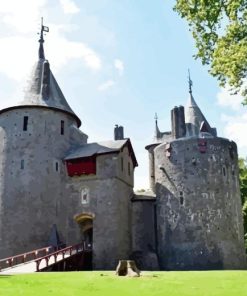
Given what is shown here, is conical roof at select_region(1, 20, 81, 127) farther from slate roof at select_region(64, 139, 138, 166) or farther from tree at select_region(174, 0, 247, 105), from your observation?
tree at select_region(174, 0, 247, 105)

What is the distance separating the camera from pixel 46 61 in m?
39.2

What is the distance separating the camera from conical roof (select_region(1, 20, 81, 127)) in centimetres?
3606

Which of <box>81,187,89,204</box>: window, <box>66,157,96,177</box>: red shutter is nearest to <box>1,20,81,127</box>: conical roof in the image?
<box>66,157,96,177</box>: red shutter

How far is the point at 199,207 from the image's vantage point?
3256 centimetres

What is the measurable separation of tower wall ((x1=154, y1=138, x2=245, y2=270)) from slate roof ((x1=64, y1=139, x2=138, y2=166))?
12.6ft

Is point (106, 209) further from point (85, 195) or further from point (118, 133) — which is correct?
point (118, 133)

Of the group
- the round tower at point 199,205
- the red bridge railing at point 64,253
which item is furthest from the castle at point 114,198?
the red bridge railing at point 64,253

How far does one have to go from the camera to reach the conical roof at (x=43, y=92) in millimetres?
36062

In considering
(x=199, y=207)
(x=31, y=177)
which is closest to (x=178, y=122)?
(x=199, y=207)

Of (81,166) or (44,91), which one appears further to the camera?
(44,91)

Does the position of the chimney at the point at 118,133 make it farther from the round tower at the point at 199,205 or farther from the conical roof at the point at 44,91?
the round tower at the point at 199,205

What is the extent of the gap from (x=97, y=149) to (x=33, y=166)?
5.55m

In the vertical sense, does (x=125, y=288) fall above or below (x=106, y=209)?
below

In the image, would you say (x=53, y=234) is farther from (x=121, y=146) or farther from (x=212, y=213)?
(x=212, y=213)
